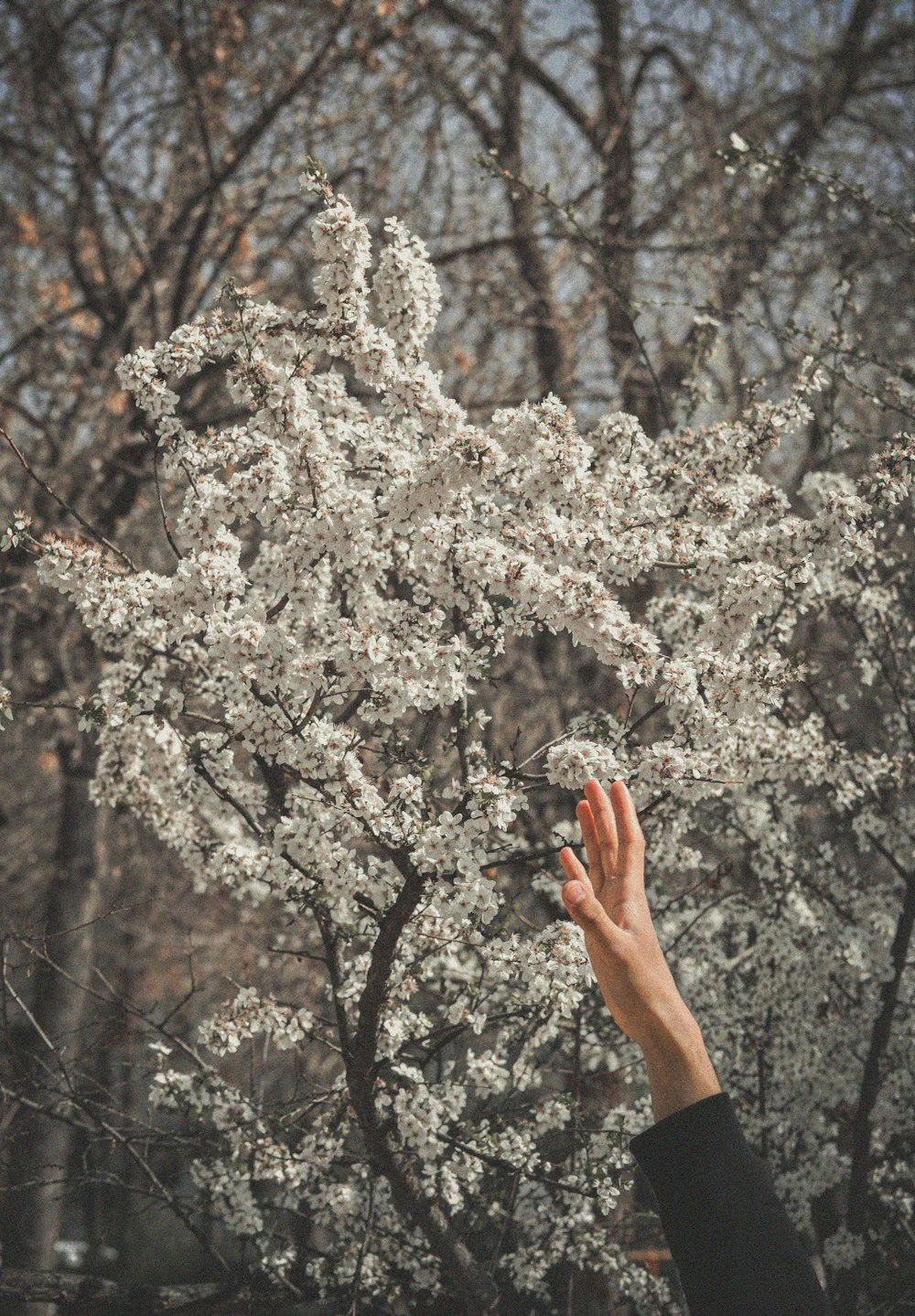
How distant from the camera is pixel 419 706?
9.92ft

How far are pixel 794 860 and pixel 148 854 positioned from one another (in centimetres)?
786

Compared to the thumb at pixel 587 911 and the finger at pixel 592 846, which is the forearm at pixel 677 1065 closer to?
the thumb at pixel 587 911

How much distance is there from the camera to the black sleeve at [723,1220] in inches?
66.8

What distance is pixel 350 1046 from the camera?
11.6ft

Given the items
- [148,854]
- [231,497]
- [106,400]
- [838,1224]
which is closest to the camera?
[231,497]

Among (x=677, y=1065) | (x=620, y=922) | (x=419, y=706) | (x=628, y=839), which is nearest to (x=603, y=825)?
(x=628, y=839)

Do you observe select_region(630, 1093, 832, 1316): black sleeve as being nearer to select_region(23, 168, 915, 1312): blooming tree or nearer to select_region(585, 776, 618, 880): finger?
select_region(585, 776, 618, 880): finger

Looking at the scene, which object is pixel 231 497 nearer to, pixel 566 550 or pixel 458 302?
pixel 566 550

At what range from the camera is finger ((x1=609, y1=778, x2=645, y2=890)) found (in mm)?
2082

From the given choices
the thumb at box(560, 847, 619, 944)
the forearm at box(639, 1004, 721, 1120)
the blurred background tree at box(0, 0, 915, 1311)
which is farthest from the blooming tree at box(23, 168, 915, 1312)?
the blurred background tree at box(0, 0, 915, 1311)

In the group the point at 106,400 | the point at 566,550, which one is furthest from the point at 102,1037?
the point at 106,400

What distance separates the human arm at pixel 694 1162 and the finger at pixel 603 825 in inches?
4.3

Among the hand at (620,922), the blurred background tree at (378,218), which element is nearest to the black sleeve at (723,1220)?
the hand at (620,922)

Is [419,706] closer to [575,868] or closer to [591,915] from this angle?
[575,868]
